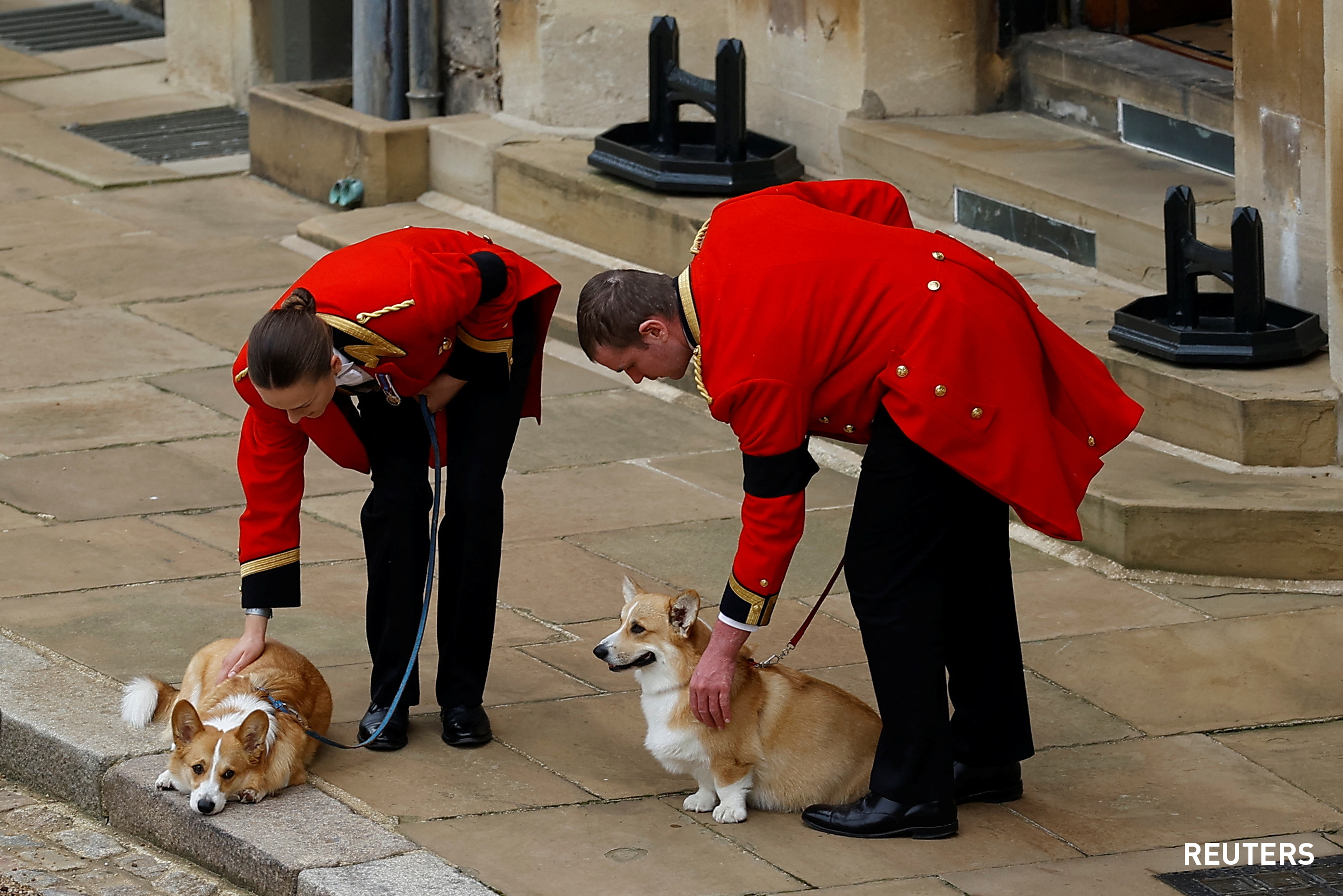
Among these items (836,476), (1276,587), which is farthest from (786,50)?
(1276,587)

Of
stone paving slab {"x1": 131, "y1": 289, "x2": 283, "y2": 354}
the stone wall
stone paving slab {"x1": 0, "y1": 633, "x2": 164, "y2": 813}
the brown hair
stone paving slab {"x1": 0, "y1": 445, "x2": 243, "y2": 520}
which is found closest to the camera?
the brown hair

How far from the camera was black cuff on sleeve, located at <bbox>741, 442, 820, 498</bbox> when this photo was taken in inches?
170

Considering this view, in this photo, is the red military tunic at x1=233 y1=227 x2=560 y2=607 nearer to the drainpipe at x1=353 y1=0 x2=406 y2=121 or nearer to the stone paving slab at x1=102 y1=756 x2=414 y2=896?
the stone paving slab at x1=102 y1=756 x2=414 y2=896

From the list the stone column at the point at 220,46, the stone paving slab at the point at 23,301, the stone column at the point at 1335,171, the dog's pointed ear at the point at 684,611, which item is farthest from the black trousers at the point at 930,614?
the stone column at the point at 220,46

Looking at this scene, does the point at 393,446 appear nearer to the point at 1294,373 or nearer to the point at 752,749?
the point at 752,749

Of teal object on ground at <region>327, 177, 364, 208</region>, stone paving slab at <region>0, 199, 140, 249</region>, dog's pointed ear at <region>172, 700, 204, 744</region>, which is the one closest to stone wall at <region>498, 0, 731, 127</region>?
teal object on ground at <region>327, 177, 364, 208</region>

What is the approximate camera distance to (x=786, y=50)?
9969 mm

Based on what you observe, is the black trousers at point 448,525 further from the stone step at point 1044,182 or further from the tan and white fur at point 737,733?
the stone step at point 1044,182

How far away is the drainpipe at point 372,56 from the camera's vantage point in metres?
11.3

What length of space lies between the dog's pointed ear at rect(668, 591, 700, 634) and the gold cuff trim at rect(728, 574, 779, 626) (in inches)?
11.5

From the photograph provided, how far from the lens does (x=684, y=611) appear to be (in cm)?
475

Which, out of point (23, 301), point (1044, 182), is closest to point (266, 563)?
point (1044, 182)

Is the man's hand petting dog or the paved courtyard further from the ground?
the man's hand petting dog

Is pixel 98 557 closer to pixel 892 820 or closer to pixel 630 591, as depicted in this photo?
pixel 630 591
